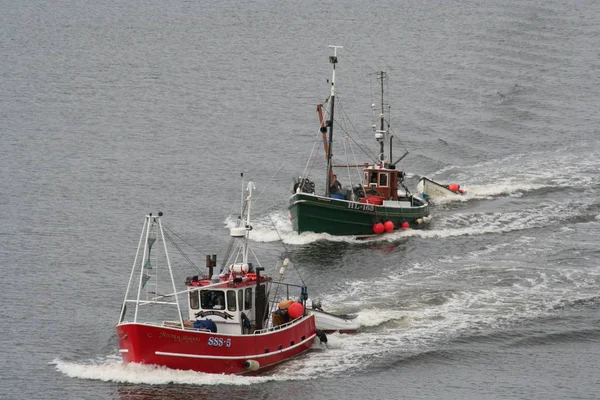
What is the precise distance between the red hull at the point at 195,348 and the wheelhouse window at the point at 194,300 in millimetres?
2500

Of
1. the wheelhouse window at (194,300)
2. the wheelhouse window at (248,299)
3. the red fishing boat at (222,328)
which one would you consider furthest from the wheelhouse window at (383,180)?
the wheelhouse window at (194,300)

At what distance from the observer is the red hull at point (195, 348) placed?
5297 centimetres

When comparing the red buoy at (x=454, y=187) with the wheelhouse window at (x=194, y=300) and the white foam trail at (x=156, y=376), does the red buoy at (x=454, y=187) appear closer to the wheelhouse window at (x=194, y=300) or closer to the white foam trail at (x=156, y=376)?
the white foam trail at (x=156, y=376)

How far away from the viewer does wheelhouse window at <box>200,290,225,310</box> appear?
55.5 meters

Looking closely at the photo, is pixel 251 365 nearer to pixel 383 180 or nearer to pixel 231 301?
pixel 231 301

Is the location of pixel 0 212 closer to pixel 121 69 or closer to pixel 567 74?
pixel 121 69

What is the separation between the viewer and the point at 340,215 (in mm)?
85062

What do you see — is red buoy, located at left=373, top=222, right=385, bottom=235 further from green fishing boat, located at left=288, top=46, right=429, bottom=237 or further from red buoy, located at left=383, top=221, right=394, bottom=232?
red buoy, located at left=383, top=221, right=394, bottom=232

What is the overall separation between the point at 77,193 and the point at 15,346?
3163cm

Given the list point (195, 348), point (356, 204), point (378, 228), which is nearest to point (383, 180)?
point (356, 204)

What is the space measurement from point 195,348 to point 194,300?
290 cm

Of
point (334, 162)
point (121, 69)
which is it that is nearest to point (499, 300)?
point (334, 162)

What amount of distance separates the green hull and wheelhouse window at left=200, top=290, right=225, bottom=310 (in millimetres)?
28159

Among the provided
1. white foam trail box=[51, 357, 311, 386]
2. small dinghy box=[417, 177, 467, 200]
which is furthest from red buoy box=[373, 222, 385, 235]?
white foam trail box=[51, 357, 311, 386]
